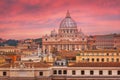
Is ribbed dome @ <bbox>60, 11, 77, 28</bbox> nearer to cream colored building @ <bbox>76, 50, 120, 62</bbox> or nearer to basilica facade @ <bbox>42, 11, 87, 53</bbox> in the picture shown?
basilica facade @ <bbox>42, 11, 87, 53</bbox>

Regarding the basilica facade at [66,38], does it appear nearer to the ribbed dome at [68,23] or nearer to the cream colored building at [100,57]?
the ribbed dome at [68,23]

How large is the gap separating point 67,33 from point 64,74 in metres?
107

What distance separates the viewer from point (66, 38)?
13762cm

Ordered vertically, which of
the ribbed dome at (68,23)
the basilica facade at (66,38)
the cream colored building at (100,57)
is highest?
A: the ribbed dome at (68,23)

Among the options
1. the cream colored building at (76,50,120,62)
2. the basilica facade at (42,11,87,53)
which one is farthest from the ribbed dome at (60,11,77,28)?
the cream colored building at (76,50,120,62)

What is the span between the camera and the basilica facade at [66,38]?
134m

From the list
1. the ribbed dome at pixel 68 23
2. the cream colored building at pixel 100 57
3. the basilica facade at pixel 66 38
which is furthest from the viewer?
the ribbed dome at pixel 68 23

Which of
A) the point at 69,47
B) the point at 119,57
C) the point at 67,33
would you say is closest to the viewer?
the point at 119,57

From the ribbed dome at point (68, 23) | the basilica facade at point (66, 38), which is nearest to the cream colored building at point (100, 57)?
the basilica facade at point (66, 38)

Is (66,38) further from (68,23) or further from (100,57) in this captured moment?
(100,57)

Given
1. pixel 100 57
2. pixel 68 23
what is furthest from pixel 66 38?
pixel 100 57

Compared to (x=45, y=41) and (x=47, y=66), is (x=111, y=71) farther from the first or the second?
(x=45, y=41)

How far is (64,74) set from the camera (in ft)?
118

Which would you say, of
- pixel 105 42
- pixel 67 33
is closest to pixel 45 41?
pixel 67 33
